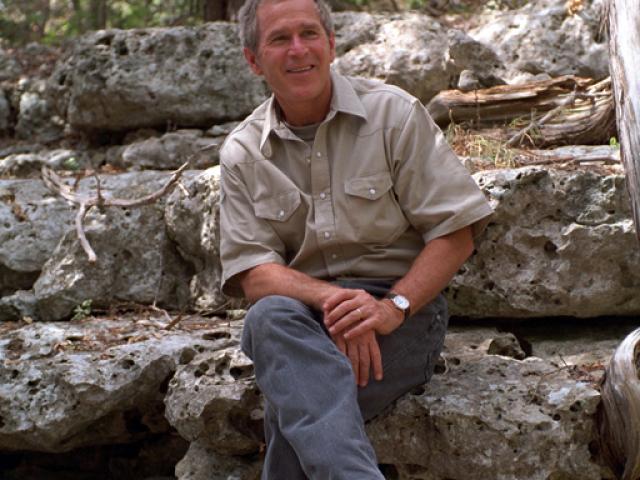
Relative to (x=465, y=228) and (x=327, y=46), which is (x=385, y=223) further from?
(x=327, y=46)

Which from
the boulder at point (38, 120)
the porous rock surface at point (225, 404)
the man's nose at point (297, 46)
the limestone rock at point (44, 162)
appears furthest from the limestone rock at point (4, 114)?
the man's nose at point (297, 46)

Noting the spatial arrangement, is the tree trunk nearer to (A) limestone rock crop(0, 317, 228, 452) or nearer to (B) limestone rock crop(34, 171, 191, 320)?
(A) limestone rock crop(0, 317, 228, 452)

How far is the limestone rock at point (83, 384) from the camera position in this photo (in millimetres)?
4477

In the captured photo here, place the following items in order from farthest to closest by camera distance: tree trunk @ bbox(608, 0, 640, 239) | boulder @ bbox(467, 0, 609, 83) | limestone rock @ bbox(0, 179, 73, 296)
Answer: boulder @ bbox(467, 0, 609, 83) → limestone rock @ bbox(0, 179, 73, 296) → tree trunk @ bbox(608, 0, 640, 239)

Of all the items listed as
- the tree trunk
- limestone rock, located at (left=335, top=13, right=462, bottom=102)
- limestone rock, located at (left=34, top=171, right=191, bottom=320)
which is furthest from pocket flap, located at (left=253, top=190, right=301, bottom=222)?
limestone rock, located at (left=335, top=13, right=462, bottom=102)

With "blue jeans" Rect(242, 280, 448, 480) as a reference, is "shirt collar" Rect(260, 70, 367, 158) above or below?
above

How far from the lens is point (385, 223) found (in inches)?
149

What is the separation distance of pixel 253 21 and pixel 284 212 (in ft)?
2.46

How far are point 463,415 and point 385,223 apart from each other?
768 millimetres

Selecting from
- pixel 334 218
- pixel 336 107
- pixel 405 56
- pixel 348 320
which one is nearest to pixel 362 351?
pixel 348 320

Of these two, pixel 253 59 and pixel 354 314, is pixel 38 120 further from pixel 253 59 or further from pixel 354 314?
pixel 354 314

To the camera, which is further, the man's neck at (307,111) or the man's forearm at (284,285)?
Result: the man's neck at (307,111)

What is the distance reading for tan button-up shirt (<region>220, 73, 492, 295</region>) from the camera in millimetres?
3707

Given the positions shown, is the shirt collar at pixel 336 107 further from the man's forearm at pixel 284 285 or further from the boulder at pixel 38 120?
the boulder at pixel 38 120
